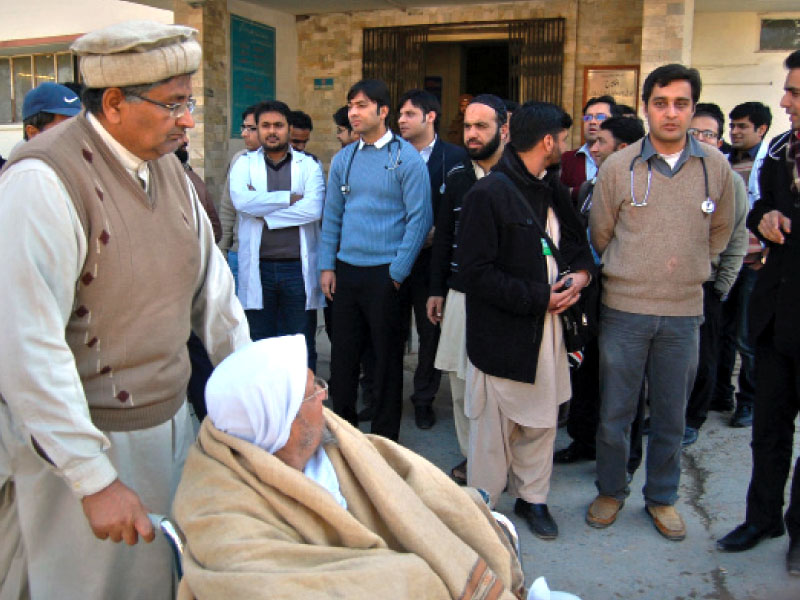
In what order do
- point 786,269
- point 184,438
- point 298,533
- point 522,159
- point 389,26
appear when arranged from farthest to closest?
point 389,26, point 522,159, point 786,269, point 184,438, point 298,533

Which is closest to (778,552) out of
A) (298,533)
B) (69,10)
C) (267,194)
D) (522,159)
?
(522,159)

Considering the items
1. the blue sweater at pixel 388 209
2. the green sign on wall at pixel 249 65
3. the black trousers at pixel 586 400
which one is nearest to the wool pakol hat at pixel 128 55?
the blue sweater at pixel 388 209

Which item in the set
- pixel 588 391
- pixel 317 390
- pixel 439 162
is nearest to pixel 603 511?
pixel 588 391

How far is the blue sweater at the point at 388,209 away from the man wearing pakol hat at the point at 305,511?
2.38 m

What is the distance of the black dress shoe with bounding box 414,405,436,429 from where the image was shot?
5152mm

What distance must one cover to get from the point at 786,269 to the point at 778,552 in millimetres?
1294

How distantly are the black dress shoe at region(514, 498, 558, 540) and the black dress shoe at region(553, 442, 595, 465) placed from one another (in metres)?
0.79

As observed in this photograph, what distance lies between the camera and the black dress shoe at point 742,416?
5098mm

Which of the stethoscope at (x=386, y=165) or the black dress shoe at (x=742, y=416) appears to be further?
the black dress shoe at (x=742, y=416)

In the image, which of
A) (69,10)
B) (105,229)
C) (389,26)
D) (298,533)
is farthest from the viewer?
(69,10)

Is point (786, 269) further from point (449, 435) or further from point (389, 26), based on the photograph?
point (389, 26)

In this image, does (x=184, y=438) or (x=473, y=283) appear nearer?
(x=184, y=438)

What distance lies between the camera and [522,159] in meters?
3.47

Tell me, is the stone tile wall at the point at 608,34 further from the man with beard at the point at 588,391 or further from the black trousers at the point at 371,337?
the black trousers at the point at 371,337
